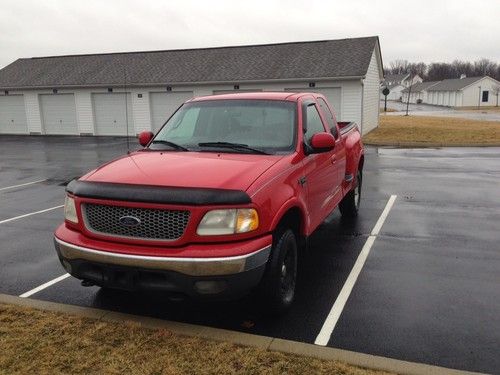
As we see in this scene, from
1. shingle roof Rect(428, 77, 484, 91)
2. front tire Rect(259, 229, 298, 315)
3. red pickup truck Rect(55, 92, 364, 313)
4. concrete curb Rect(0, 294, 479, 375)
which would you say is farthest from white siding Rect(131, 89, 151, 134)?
shingle roof Rect(428, 77, 484, 91)

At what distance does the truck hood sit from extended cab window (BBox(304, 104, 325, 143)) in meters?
0.83

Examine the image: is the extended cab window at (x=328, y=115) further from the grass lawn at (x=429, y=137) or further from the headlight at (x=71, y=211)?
the grass lawn at (x=429, y=137)

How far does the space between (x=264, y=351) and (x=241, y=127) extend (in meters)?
2.38

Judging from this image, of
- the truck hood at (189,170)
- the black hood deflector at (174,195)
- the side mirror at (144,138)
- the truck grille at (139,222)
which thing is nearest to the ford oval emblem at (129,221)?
the truck grille at (139,222)

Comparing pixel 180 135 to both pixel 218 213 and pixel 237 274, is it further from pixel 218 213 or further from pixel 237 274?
pixel 237 274

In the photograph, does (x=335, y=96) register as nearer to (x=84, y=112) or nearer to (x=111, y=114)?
(x=111, y=114)

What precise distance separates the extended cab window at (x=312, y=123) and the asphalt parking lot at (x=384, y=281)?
5.13ft

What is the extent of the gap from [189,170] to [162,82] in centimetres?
2335

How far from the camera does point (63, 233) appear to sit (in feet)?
13.4

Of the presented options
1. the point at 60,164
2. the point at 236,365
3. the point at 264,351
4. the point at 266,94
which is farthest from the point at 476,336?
the point at 60,164

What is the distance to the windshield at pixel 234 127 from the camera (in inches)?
187

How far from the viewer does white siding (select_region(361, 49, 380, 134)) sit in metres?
24.0

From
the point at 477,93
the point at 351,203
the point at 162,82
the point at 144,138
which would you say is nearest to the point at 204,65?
the point at 162,82

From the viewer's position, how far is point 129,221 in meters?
3.71
